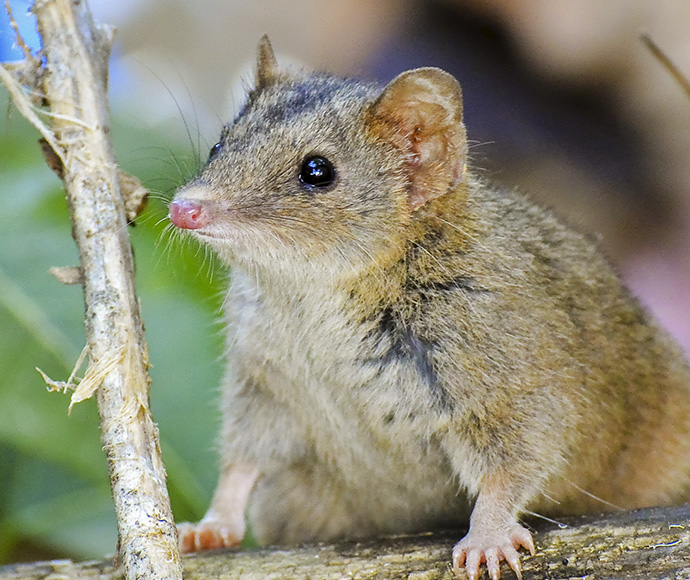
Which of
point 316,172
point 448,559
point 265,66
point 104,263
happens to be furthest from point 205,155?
point 448,559

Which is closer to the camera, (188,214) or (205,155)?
(188,214)

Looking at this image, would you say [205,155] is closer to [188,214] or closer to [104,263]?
[188,214]

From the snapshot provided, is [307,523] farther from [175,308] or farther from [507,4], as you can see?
[507,4]

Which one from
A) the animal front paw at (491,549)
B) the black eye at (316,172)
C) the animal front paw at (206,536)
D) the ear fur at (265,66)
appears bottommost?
the animal front paw at (491,549)

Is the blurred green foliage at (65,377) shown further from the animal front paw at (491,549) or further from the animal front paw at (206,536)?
the animal front paw at (491,549)

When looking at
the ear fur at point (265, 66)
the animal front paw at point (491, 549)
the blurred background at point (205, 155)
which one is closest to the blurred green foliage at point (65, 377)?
the blurred background at point (205, 155)

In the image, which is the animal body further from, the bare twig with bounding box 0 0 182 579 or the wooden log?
the bare twig with bounding box 0 0 182 579
